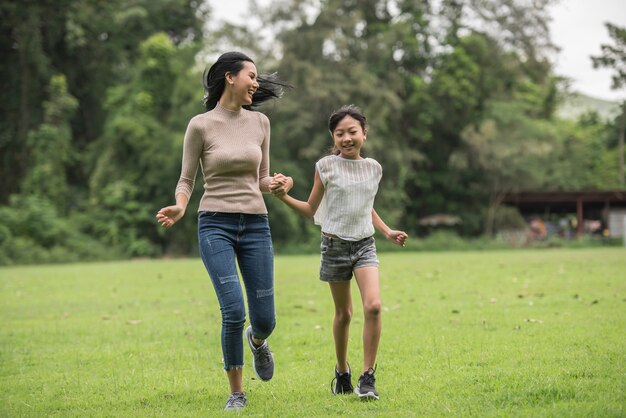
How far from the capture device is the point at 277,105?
34094 mm

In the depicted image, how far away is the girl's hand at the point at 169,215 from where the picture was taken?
497cm

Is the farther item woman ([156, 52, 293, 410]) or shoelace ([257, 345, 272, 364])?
shoelace ([257, 345, 272, 364])

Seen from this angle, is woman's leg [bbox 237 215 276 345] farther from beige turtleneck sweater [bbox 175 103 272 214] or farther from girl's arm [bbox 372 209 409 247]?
girl's arm [bbox 372 209 409 247]

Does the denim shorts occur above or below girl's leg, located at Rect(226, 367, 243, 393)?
above

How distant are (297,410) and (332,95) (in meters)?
32.2

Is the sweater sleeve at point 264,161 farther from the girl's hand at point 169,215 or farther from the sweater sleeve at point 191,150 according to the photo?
the girl's hand at point 169,215

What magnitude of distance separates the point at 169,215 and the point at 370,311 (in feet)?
5.01

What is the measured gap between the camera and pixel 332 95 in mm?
36344

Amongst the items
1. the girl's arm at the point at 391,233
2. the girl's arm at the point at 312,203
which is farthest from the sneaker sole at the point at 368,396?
the girl's arm at the point at 312,203

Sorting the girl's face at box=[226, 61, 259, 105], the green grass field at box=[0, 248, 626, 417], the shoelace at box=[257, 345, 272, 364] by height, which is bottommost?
the green grass field at box=[0, 248, 626, 417]

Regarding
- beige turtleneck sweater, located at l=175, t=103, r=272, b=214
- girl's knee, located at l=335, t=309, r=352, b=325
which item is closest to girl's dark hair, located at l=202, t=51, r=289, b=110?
beige turtleneck sweater, located at l=175, t=103, r=272, b=214

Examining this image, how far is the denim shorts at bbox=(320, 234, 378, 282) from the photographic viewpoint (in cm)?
530

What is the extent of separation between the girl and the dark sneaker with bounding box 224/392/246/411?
28.8 inches

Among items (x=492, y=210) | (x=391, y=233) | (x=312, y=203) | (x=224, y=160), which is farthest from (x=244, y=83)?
(x=492, y=210)
